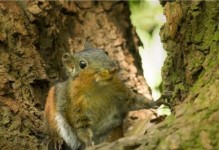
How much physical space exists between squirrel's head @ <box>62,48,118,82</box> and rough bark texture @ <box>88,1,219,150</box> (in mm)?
412

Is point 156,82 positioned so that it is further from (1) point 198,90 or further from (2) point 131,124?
(1) point 198,90

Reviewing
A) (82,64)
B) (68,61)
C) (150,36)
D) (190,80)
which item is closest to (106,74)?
(82,64)

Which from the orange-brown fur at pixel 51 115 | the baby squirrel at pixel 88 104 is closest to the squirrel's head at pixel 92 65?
the baby squirrel at pixel 88 104

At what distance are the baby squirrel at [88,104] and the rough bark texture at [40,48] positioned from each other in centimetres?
21

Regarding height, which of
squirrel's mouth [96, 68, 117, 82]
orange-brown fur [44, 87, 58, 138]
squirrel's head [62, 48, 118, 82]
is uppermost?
squirrel's head [62, 48, 118, 82]

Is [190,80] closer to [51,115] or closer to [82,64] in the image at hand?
[82,64]

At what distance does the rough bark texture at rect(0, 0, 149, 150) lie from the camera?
4.15m

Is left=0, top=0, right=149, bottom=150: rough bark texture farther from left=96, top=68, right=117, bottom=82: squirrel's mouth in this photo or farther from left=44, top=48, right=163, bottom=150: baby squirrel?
left=96, top=68, right=117, bottom=82: squirrel's mouth

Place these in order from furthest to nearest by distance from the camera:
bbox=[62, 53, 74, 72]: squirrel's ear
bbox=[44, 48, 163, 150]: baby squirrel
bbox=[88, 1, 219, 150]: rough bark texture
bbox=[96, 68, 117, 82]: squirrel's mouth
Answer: bbox=[62, 53, 74, 72]: squirrel's ear
bbox=[44, 48, 163, 150]: baby squirrel
bbox=[96, 68, 117, 82]: squirrel's mouth
bbox=[88, 1, 219, 150]: rough bark texture

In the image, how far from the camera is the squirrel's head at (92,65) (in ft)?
12.5

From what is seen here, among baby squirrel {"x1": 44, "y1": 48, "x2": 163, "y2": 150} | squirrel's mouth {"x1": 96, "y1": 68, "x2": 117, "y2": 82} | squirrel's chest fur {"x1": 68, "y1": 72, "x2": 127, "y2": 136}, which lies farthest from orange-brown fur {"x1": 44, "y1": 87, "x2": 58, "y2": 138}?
squirrel's mouth {"x1": 96, "y1": 68, "x2": 117, "y2": 82}

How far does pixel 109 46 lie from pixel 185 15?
1898 millimetres

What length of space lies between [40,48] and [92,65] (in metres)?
1.14

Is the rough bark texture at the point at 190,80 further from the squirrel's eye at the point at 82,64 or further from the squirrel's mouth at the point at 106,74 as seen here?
the squirrel's eye at the point at 82,64
